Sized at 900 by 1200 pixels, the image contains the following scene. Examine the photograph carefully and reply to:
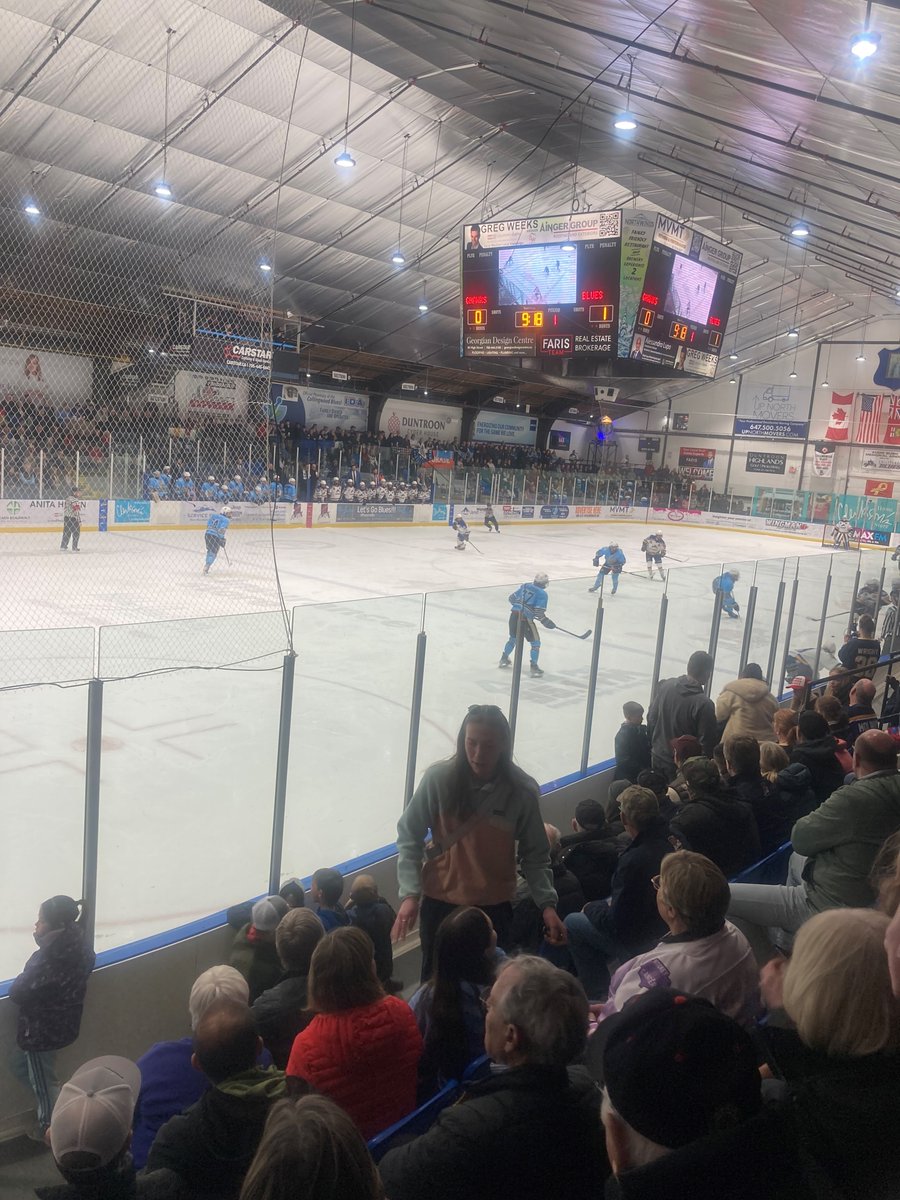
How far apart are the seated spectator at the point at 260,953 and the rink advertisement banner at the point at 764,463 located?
134ft

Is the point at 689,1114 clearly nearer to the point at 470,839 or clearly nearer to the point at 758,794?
the point at 470,839

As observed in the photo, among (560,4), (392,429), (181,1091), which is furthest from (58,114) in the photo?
(392,429)

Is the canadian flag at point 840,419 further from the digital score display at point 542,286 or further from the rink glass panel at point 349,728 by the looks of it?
the rink glass panel at point 349,728

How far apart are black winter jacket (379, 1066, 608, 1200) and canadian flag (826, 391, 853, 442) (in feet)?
134

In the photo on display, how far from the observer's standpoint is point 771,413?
135 ft

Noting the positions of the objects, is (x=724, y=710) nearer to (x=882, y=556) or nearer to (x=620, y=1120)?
(x=620, y=1120)

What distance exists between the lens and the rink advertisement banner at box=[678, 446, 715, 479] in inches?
1699

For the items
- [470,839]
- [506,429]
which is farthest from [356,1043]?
[506,429]

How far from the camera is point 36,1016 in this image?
3303 millimetres

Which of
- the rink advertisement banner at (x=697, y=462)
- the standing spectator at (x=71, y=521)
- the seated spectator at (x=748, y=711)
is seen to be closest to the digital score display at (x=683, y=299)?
the seated spectator at (x=748, y=711)

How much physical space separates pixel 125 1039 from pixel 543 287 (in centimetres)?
1072

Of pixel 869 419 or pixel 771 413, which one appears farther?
pixel 771 413

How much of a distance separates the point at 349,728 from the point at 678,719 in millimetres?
2075

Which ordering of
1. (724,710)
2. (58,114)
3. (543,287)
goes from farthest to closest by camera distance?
(58,114)
(543,287)
(724,710)
